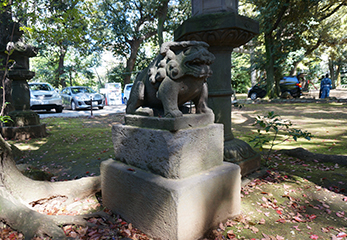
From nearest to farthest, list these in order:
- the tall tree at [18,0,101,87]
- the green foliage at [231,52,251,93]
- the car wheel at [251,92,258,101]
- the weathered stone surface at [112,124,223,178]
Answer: the weathered stone surface at [112,124,223,178], the tall tree at [18,0,101,87], the car wheel at [251,92,258,101], the green foliage at [231,52,251,93]

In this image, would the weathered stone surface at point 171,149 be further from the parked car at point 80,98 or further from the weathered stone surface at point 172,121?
the parked car at point 80,98

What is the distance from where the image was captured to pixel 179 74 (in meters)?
2.23

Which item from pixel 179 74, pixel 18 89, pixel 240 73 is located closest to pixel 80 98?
pixel 18 89

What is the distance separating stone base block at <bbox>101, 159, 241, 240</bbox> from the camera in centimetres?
203

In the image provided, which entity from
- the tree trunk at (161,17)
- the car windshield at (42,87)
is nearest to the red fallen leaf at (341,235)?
the tree trunk at (161,17)

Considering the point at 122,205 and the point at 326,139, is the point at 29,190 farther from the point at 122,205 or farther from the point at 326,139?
the point at 326,139

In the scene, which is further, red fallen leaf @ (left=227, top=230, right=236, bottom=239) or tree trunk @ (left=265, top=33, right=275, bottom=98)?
tree trunk @ (left=265, top=33, right=275, bottom=98)

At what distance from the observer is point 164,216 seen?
6.86 feet

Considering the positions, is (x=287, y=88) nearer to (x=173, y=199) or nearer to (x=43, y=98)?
(x=43, y=98)

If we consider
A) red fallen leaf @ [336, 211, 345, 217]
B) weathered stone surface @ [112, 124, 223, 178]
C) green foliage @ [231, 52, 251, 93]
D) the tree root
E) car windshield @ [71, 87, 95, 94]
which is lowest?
red fallen leaf @ [336, 211, 345, 217]

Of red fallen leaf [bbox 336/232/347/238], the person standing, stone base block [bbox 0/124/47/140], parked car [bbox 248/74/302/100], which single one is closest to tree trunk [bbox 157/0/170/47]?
stone base block [bbox 0/124/47/140]

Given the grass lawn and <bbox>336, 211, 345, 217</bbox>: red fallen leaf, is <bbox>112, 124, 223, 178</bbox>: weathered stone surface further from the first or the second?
<bbox>336, 211, 345, 217</bbox>: red fallen leaf

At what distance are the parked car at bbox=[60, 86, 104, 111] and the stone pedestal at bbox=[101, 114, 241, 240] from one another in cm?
1357

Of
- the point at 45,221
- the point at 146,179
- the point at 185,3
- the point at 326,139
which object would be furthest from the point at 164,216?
the point at 185,3
